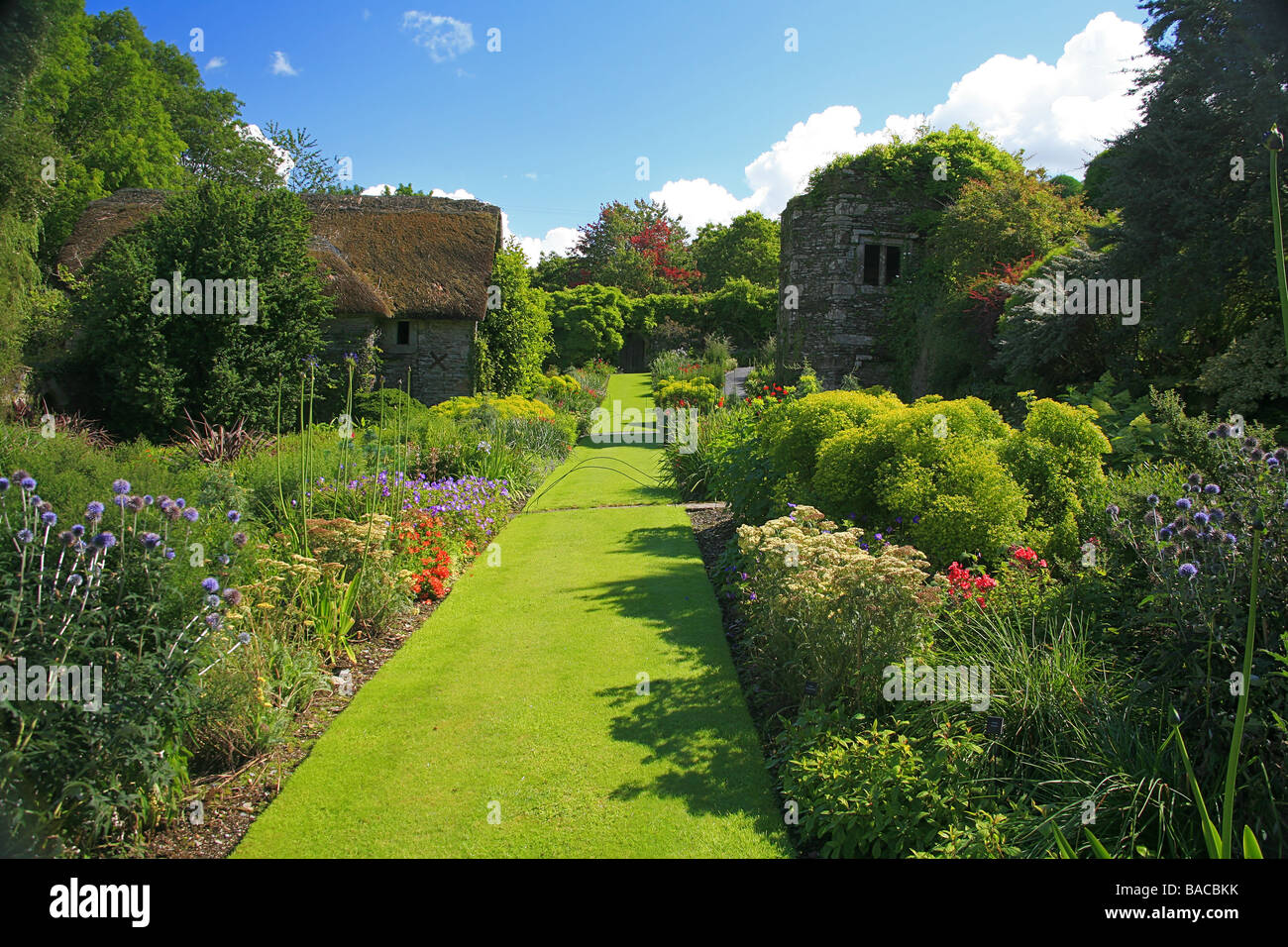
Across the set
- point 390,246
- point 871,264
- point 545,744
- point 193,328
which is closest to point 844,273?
point 871,264

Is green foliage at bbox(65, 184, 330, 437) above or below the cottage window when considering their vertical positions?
below

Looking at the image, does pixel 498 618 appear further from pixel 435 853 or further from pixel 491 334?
pixel 491 334

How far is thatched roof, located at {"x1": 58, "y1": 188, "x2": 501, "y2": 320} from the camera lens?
18562 millimetres

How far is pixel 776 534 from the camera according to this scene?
17.3 feet

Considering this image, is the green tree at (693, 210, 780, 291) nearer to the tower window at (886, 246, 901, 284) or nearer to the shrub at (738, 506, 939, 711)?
the tower window at (886, 246, 901, 284)

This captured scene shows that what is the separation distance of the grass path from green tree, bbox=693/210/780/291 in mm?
37285

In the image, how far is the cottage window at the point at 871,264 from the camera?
61.7 ft

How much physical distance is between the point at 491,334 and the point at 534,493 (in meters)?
10.0

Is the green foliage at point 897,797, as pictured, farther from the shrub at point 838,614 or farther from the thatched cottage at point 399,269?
the thatched cottage at point 399,269

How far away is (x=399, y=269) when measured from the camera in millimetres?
19531

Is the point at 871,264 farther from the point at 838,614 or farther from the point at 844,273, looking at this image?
the point at 838,614

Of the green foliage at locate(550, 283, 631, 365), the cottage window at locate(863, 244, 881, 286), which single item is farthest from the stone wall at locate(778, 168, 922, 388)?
the green foliage at locate(550, 283, 631, 365)

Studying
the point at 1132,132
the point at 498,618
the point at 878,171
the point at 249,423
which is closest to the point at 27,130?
the point at 249,423

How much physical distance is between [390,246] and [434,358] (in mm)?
3428
